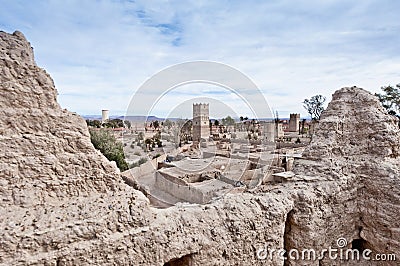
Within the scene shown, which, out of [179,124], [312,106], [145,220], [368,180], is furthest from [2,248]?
[312,106]

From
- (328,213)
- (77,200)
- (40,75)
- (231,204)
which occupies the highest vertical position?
(40,75)

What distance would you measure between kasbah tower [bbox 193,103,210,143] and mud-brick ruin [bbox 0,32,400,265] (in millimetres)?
27552

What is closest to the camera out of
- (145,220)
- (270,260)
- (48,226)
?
(48,226)

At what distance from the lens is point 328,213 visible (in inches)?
235

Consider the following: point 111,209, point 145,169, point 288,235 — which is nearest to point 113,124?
point 145,169

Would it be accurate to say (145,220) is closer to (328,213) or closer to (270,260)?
(270,260)

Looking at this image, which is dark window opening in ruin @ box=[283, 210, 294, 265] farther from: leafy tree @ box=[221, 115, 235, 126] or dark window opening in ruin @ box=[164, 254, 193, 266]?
leafy tree @ box=[221, 115, 235, 126]

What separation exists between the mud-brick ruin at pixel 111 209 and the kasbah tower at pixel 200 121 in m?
27.6

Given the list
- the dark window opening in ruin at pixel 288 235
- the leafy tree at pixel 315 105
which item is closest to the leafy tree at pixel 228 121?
the leafy tree at pixel 315 105

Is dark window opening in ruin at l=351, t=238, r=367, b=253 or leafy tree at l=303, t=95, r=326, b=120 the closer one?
dark window opening in ruin at l=351, t=238, r=367, b=253

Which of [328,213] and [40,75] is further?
[328,213]

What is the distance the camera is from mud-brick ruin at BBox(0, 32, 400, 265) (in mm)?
3553

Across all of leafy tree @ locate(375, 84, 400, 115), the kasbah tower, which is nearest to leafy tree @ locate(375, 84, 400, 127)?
leafy tree @ locate(375, 84, 400, 115)

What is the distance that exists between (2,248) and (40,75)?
241cm
